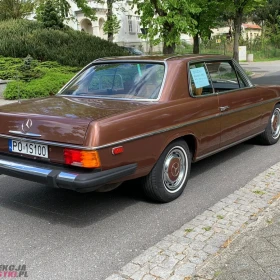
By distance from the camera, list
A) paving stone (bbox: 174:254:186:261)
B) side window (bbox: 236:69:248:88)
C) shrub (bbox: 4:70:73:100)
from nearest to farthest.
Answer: paving stone (bbox: 174:254:186:261) < side window (bbox: 236:69:248:88) < shrub (bbox: 4:70:73:100)

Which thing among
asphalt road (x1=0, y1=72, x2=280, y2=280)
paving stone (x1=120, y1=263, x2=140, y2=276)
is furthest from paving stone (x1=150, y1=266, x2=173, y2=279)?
asphalt road (x1=0, y1=72, x2=280, y2=280)

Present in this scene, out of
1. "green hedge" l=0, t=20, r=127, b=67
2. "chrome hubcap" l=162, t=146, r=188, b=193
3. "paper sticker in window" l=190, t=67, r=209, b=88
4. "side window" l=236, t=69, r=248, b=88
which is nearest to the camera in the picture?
"chrome hubcap" l=162, t=146, r=188, b=193

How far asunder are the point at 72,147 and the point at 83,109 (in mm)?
599

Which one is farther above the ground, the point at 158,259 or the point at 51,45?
the point at 51,45

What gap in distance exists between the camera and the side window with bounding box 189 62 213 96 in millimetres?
4757

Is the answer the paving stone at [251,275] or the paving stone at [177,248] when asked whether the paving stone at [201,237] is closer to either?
the paving stone at [177,248]

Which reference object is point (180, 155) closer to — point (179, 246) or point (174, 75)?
point (174, 75)

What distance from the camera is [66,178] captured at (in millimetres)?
3484

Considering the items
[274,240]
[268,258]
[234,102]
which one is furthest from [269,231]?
[234,102]

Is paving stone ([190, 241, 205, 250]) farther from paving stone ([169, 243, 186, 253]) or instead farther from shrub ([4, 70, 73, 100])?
shrub ([4, 70, 73, 100])

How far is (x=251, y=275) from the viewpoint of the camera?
282cm

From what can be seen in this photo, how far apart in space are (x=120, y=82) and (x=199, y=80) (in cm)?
100

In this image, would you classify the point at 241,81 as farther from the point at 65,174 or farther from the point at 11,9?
the point at 11,9

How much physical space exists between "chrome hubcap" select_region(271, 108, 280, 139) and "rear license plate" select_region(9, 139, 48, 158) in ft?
14.3
